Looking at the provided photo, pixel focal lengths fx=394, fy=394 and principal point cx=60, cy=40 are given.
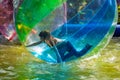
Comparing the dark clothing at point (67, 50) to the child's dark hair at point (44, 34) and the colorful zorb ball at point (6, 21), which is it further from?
the colorful zorb ball at point (6, 21)

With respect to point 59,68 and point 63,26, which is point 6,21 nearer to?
point 59,68

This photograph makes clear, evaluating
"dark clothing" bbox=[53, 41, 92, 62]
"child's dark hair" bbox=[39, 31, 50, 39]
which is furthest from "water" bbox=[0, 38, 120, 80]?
"child's dark hair" bbox=[39, 31, 50, 39]

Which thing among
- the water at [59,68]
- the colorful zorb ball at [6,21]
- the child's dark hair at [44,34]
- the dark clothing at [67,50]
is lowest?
the water at [59,68]

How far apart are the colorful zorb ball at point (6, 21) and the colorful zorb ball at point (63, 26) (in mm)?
3052

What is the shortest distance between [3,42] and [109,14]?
4.49m

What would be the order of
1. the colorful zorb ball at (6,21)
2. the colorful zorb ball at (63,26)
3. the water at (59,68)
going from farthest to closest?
the colorful zorb ball at (6,21) → the colorful zorb ball at (63,26) → the water at (59,68)

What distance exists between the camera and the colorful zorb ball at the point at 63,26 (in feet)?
22.3

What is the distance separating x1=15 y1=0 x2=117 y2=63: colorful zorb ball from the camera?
6797 millimetres

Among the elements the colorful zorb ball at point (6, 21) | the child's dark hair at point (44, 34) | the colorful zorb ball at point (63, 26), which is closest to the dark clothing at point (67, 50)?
the colorful zorb ball at point (63, 26)

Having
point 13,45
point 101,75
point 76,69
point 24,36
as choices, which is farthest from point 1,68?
point 13,45

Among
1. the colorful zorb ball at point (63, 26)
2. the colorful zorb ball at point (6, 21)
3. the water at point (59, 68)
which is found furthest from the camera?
the colorful zorb ball at point (6, 21)

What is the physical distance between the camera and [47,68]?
721 centimetres

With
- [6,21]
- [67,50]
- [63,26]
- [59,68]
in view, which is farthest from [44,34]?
[6,21]

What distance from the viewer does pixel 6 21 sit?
404 inches
